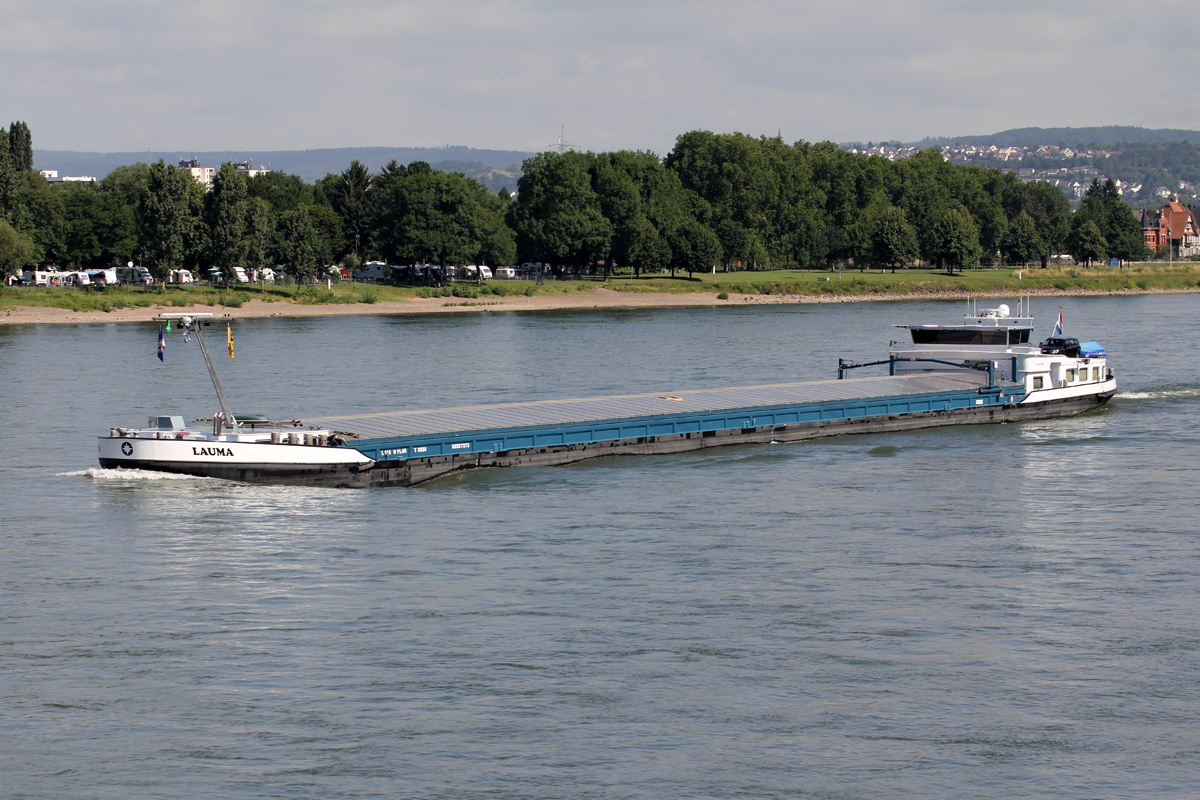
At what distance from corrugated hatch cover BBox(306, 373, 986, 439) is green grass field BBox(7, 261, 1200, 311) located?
275 feet

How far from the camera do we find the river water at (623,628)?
16.6 metres

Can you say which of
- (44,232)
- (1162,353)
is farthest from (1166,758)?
(44,232)

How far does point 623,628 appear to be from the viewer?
21609 mm

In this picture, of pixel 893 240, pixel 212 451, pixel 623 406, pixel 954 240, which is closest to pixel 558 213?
pixel 893 240

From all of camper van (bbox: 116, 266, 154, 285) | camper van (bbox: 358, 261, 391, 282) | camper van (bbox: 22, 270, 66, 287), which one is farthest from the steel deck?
camper van (bbox: 358, 261, 391, 282)

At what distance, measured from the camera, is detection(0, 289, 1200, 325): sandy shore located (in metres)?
112

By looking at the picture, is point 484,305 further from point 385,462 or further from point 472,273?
point 385,462

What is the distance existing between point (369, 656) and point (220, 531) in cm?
973

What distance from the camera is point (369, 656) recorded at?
20.4 meters

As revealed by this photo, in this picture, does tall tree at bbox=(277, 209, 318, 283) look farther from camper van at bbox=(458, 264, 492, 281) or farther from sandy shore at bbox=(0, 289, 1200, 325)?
camper van at bbox=(458, 264, 492, 281)

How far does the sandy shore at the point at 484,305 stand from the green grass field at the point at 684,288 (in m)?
1.20

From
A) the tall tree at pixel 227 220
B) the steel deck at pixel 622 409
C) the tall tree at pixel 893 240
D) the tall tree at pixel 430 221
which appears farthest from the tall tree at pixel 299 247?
the steel deck at pixel 622 409

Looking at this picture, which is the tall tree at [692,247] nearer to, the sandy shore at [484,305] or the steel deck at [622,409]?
the sandy shore at [484,305]

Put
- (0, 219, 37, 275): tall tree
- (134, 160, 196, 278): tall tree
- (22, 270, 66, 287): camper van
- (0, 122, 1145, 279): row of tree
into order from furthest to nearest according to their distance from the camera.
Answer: (22, 270, 66, 287): camper van → (0, 122, 1145, 279): row of tree → (134, 160, 196, 278): tall tree → (0, 219, 37, 275): tall tree
